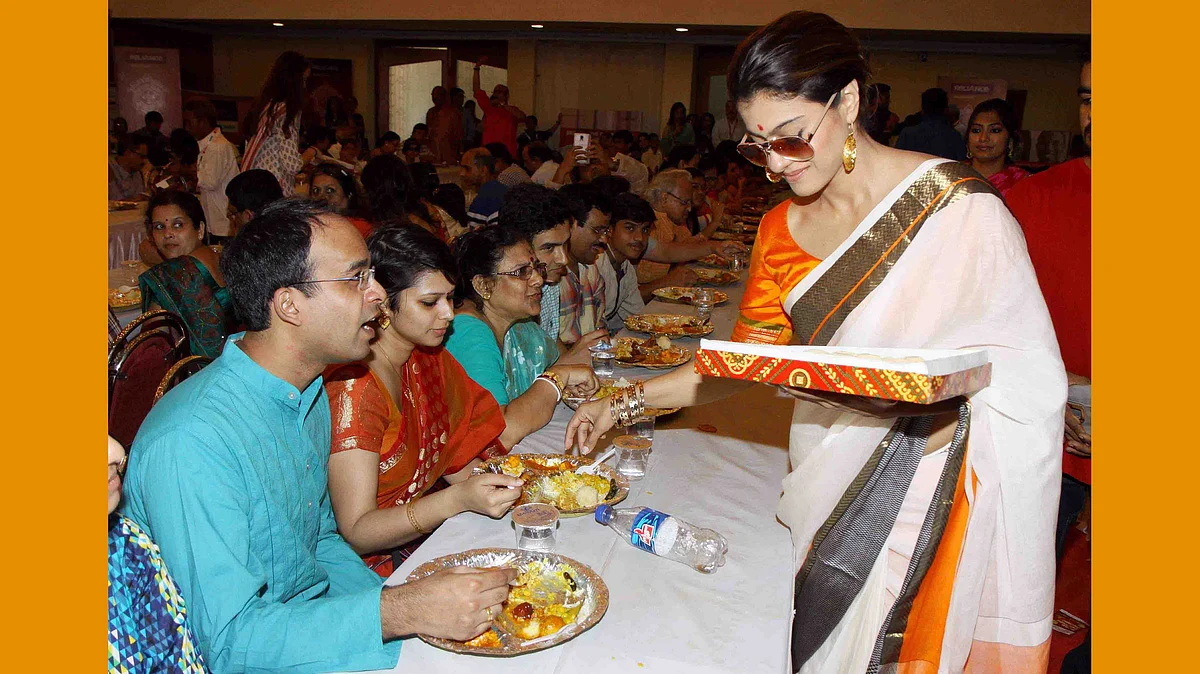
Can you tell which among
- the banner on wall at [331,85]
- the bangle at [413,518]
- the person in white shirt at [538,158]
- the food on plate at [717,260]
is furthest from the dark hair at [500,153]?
the bangle at [413,518]

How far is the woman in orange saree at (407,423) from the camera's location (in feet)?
6.30

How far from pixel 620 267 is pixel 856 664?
3.42m

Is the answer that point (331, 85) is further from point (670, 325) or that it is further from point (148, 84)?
point (670, 325)

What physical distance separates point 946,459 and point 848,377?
47 centimetres

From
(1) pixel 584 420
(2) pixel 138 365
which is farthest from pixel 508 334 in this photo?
(2) pixel 138 365

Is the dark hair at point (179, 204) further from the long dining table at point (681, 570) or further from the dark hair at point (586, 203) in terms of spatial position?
the long dining table at point (681, 570)

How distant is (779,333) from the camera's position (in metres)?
2.02

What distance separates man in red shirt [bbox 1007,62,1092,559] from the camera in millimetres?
2527

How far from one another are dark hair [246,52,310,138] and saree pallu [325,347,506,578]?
3987mm

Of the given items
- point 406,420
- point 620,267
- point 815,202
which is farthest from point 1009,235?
point 620,267

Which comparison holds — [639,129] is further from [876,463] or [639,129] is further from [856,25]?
[876,463]

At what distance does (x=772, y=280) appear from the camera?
1988mm

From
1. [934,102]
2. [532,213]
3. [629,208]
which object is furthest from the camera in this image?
[934,102]

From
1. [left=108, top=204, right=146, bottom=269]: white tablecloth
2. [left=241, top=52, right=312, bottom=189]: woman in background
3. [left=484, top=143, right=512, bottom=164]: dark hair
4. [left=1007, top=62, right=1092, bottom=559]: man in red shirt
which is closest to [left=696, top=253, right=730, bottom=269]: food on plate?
[left=241, top=52, right=312, bottom=189]: woman in background
